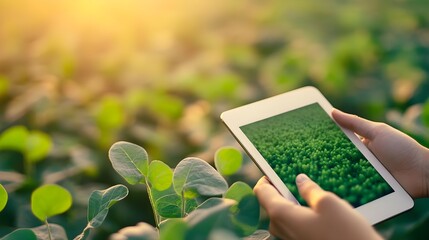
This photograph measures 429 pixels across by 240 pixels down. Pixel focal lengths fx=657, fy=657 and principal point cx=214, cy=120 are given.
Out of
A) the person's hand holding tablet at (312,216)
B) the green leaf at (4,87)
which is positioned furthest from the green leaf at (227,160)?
the green leaf at (4,87)

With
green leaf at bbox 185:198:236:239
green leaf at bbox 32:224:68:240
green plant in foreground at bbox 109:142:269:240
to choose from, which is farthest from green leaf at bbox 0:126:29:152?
green leaf at bbox 185:198:236:239

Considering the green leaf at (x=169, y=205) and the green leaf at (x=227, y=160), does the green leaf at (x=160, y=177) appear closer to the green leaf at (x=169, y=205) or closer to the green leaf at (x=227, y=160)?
the green leaf at (x=169, y=205)

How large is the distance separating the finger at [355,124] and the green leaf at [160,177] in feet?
1.60

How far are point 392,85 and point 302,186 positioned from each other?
4.58 feet

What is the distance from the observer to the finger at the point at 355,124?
143 centimetres

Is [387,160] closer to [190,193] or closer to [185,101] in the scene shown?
[190,193]

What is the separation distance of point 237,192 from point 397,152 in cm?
51

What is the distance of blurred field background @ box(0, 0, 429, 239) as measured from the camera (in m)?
1.74

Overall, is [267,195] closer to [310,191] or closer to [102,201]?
[310,191]

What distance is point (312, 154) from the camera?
130 centimetres

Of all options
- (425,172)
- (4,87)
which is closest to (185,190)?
(425,172)

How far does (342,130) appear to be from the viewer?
143 centimetres

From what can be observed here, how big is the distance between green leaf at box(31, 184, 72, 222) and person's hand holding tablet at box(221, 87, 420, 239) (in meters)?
0.34

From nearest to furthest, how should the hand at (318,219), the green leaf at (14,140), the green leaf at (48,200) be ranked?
the hand at (318,219), the green leaf at (48,200), the green leaf at (14,140)
